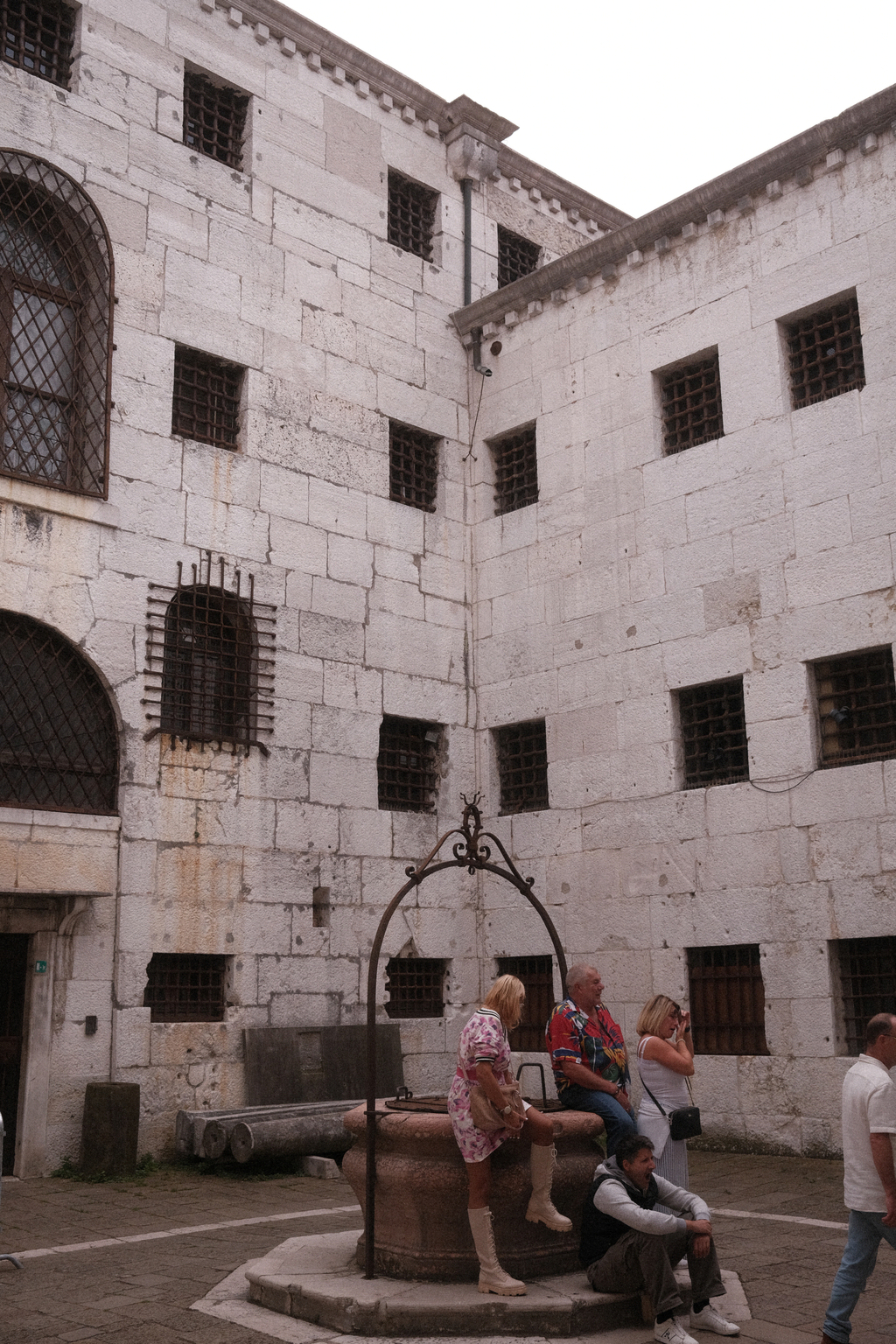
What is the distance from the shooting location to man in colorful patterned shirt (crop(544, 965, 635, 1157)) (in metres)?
6.97

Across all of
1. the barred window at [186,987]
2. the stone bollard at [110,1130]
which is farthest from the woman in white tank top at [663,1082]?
the barred window at [186,987]

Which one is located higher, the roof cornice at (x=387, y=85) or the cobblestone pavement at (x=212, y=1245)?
the roof cornice at (x=387, y=85)

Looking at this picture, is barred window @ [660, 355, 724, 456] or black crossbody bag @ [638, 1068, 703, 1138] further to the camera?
barred window @ [660, 355, 724, 456]

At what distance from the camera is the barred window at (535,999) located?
525 inches

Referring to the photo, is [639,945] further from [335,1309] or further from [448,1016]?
[335,1309]

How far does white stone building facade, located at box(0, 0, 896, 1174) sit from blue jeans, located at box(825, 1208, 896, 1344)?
18.4ft

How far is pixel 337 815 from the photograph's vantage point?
13102 mm

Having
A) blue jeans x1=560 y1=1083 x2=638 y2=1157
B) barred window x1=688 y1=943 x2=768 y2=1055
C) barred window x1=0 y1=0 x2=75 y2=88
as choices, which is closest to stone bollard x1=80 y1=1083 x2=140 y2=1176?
blue jeans x1=560 y1=1083 x2=638 y2=1157

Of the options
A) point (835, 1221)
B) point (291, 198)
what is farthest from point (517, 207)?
point (835, 1221)

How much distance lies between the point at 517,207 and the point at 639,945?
10056mm

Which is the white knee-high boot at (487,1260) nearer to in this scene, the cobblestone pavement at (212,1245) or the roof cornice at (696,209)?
the cobblestone pavement at (212,1245)

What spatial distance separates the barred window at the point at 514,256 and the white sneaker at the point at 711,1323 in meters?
13.1

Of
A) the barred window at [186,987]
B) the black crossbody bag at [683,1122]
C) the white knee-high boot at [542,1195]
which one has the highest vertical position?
the barred window at [186,987]

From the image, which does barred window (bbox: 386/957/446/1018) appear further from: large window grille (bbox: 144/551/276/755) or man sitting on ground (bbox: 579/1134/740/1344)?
man sitting on ground (bbox: 579/1134/740/1344)
